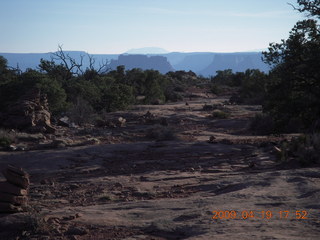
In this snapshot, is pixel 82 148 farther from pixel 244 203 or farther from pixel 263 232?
pixel 263 232

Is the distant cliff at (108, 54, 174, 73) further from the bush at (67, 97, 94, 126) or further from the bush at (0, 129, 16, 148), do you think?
the bush at (0, 129, 16, 148)

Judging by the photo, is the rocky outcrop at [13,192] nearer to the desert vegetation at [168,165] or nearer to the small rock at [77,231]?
the desert vegetation at [168,165]

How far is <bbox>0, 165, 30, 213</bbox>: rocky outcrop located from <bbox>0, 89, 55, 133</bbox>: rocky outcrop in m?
8.95

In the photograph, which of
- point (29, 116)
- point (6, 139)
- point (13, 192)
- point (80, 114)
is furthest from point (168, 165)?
point (80, 114)

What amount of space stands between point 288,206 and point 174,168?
4.53 metres

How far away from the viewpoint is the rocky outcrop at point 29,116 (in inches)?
605

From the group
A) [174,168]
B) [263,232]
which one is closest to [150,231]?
[263,232]

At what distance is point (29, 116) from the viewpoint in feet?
50.9

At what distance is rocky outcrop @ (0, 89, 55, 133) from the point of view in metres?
15.4
